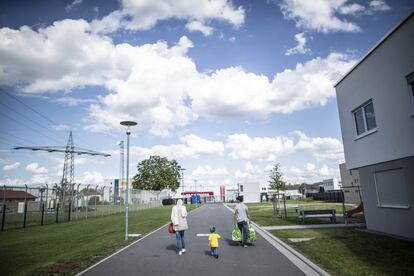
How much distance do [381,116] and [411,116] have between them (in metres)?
1.70

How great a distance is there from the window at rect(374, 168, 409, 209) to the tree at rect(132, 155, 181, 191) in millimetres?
63015

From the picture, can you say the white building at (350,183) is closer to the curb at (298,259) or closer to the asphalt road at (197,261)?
the curb at (298,259)

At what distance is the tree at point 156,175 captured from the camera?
7281 centimetres

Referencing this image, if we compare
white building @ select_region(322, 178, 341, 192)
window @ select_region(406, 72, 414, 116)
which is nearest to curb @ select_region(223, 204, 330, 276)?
window @ select_region(406, 72, 414, 116)

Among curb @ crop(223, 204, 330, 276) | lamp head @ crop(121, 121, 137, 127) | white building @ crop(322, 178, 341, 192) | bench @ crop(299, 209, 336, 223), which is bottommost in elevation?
curb @ crop(223, 204, 330, 276)

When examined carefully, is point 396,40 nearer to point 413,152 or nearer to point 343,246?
point 413,152

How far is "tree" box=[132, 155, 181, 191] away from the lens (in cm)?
7281

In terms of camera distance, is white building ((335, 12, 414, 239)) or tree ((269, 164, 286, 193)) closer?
white building ((335, 12, 414, 239))

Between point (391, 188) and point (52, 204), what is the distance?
27.9m

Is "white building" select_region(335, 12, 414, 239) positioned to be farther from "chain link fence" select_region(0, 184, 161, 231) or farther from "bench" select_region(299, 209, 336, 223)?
"chain link fence" select_region(0, 184, 161, 231)

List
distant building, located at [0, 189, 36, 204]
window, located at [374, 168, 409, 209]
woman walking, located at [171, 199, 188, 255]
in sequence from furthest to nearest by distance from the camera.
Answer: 1. distant building, located at [0, 189, 36, 204]
2. window, located at [374, 168, 409, 209]
3. woman walking, located at [171, 199, 188, 255]

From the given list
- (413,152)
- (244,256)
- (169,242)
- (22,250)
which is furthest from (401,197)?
(22,250)

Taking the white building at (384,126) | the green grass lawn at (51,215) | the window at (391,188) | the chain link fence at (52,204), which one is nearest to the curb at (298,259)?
the white building at (384,126)

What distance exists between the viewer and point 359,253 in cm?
879
